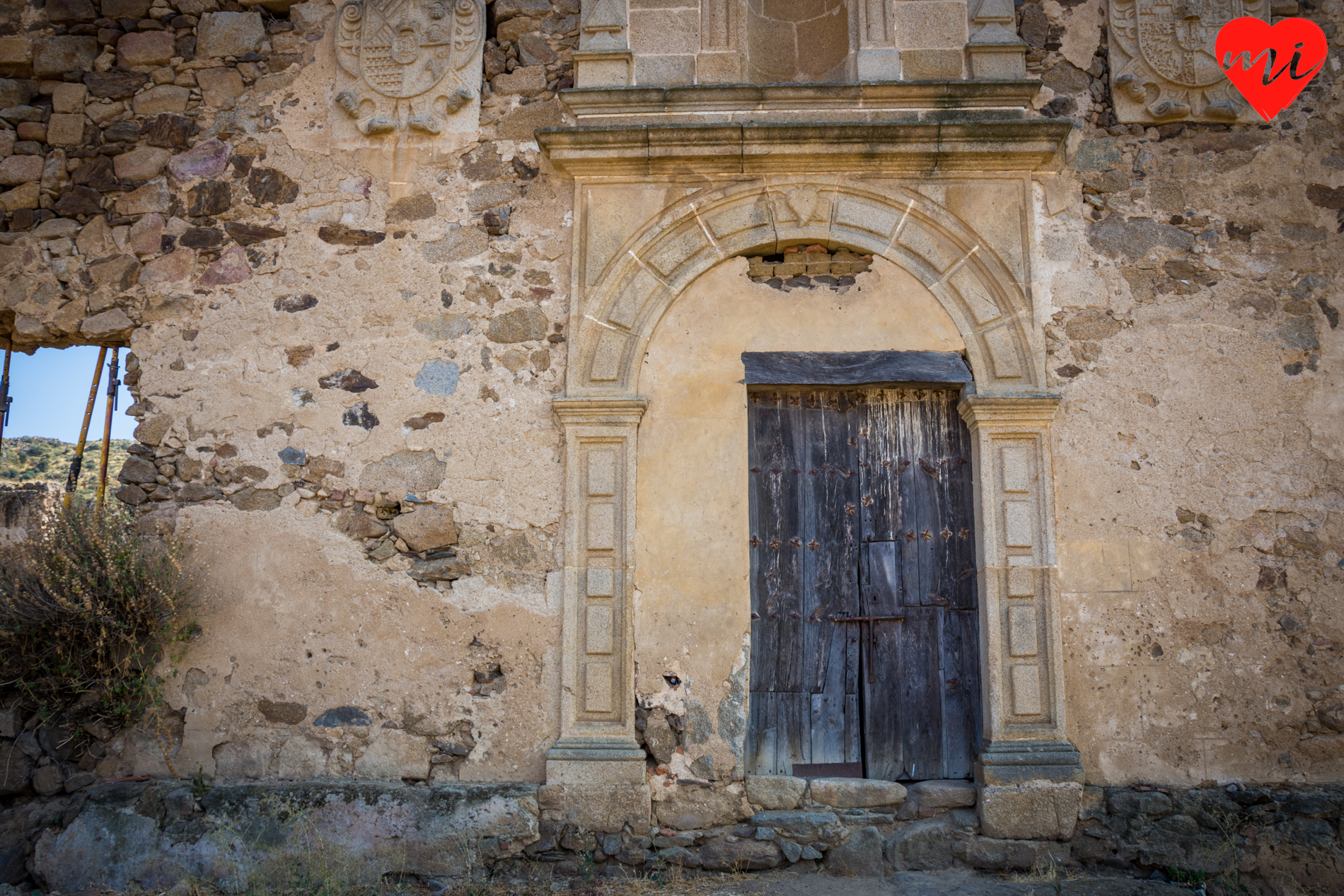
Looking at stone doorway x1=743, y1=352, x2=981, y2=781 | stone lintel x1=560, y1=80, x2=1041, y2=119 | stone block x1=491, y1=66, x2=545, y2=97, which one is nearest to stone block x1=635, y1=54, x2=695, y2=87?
stone lintel x1=560, y1=80, x2=1041, y2=119

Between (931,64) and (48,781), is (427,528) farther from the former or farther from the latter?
(931,64)

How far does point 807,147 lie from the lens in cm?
430

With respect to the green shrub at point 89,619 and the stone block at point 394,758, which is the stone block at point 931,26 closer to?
the stone block at point 394,758

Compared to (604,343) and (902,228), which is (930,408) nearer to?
(902,228)

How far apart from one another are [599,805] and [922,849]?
1.45 meters

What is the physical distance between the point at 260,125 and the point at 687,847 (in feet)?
13.9

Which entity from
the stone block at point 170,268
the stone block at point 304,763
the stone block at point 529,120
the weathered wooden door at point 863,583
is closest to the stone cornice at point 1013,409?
the weathered wooden door at point 863,583

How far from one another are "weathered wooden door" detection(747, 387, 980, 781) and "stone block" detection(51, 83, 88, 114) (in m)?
3.95

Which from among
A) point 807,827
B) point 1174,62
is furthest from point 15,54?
point 1174,62

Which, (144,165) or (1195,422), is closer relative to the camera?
(1195,422)

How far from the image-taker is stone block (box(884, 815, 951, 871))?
387 cm

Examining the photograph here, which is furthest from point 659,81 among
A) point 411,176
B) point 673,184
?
point 411,176

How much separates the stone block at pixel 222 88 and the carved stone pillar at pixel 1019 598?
4.14 metres

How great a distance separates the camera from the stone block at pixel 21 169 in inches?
184
